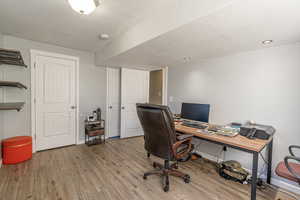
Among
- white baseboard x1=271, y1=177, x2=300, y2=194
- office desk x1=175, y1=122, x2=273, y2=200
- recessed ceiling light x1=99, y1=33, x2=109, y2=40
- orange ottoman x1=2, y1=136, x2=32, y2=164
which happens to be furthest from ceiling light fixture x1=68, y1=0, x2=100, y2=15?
white baseboard x1=271, y1=177, x2=300, y2=194

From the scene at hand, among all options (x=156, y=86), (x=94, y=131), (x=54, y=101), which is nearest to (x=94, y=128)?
(x=94, y=131)

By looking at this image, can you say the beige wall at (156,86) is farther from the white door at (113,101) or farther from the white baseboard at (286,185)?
the white baseboard at (286,185)

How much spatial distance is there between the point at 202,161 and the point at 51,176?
2.55 m

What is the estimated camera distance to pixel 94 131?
10.9 feet

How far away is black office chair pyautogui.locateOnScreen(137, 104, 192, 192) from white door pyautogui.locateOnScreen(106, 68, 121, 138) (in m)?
2.13

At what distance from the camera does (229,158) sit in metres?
2.44

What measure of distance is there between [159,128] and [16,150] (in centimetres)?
256

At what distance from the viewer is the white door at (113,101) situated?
382 centimetres

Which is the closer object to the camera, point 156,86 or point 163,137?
point 163,137

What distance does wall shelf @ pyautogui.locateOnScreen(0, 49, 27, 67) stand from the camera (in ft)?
6.93

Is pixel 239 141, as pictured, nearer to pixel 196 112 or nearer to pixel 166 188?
pixel 196 112

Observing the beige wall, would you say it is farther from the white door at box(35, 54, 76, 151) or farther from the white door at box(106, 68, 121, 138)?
the white door at box(35, 54, 76, 151)

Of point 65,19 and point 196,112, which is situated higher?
point 65,19

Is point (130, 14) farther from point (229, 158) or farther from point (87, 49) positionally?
point (229, 158)
